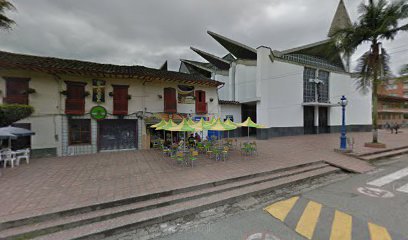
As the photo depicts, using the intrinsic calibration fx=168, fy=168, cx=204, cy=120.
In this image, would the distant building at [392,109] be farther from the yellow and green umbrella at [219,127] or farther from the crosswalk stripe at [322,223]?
the crosswalk stripe at [322,223]

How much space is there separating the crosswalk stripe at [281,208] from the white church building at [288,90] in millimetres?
12518

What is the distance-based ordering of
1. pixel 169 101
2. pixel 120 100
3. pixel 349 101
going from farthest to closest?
pixel 349 101 → pixel 169 101 → pixel 120 100

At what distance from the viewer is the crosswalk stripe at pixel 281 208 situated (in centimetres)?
411

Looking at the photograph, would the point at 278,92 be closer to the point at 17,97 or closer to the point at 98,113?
the point at 98,113

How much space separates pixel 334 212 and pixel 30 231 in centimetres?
677

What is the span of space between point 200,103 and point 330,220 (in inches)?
493

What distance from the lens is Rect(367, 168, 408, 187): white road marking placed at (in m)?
6.02

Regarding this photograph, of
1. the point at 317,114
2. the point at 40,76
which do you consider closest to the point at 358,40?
the point at 317,114

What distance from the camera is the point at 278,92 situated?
17.8 m

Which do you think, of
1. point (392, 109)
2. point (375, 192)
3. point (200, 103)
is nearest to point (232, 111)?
point (200, 103)

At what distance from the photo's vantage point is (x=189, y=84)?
14859 millimetres

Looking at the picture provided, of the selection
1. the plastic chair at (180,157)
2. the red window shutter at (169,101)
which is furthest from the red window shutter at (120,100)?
the plastic chair at (180,157)

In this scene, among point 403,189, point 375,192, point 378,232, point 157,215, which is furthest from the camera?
point 403,189

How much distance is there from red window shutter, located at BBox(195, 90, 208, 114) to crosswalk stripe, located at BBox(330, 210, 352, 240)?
12082 mm
